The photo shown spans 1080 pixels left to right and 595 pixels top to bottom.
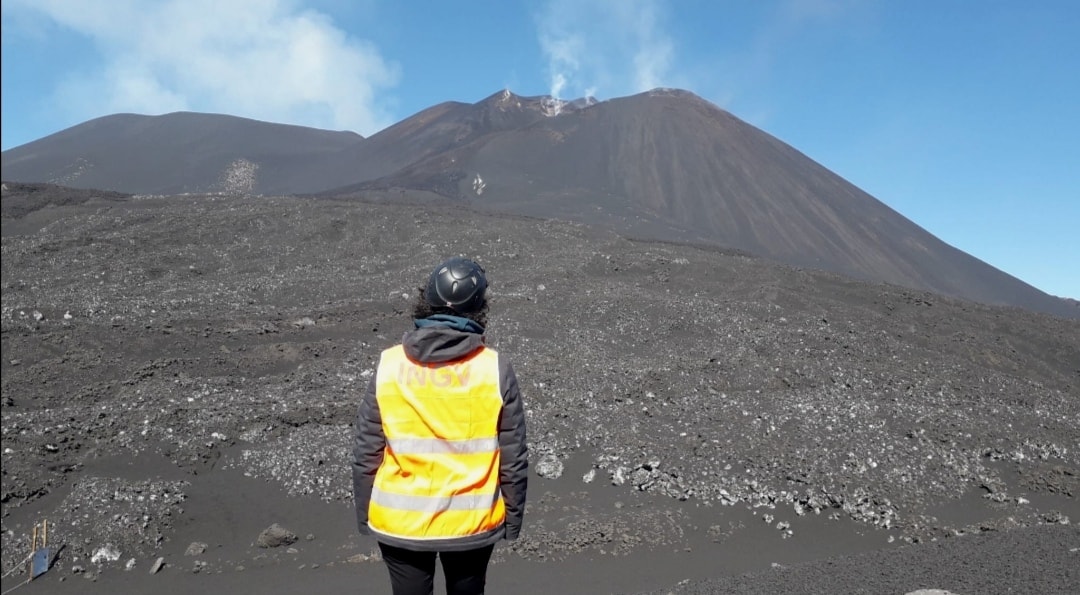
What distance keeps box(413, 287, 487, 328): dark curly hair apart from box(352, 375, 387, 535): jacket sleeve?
0.28 m

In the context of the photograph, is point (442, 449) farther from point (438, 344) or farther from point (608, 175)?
point (608, 175)

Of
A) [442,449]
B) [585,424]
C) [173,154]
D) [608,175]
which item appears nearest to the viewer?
[442,449]

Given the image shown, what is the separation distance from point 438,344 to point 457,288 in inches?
8.7

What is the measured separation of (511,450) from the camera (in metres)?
2.60

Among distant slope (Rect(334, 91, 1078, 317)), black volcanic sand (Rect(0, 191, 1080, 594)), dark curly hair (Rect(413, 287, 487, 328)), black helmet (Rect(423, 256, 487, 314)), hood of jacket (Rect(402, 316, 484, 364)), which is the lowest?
black volcanic sand (Rect(0, 191, 1080, 594))

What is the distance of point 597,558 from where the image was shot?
679 cm

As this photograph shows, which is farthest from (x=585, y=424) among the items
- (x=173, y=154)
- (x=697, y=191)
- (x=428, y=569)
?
(x=173, y=154)

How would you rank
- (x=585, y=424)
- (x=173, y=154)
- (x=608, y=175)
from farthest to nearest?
1. (x=173, y=154)
2. (x=608, y=175)
3. (x=585, y=424)

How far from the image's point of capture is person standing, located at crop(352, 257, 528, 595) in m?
2.51

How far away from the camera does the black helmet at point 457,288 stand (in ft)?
8.66

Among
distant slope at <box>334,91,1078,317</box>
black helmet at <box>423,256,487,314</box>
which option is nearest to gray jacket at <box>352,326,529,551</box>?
black helmet at <box>423,256,487,314</box>

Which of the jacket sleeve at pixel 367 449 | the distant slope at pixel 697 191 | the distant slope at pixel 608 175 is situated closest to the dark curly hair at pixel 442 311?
the jacket sleeve at pixel 367 449

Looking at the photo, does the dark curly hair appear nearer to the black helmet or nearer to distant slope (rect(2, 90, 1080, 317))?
the black helmet

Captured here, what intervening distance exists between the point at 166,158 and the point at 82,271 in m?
35.6
